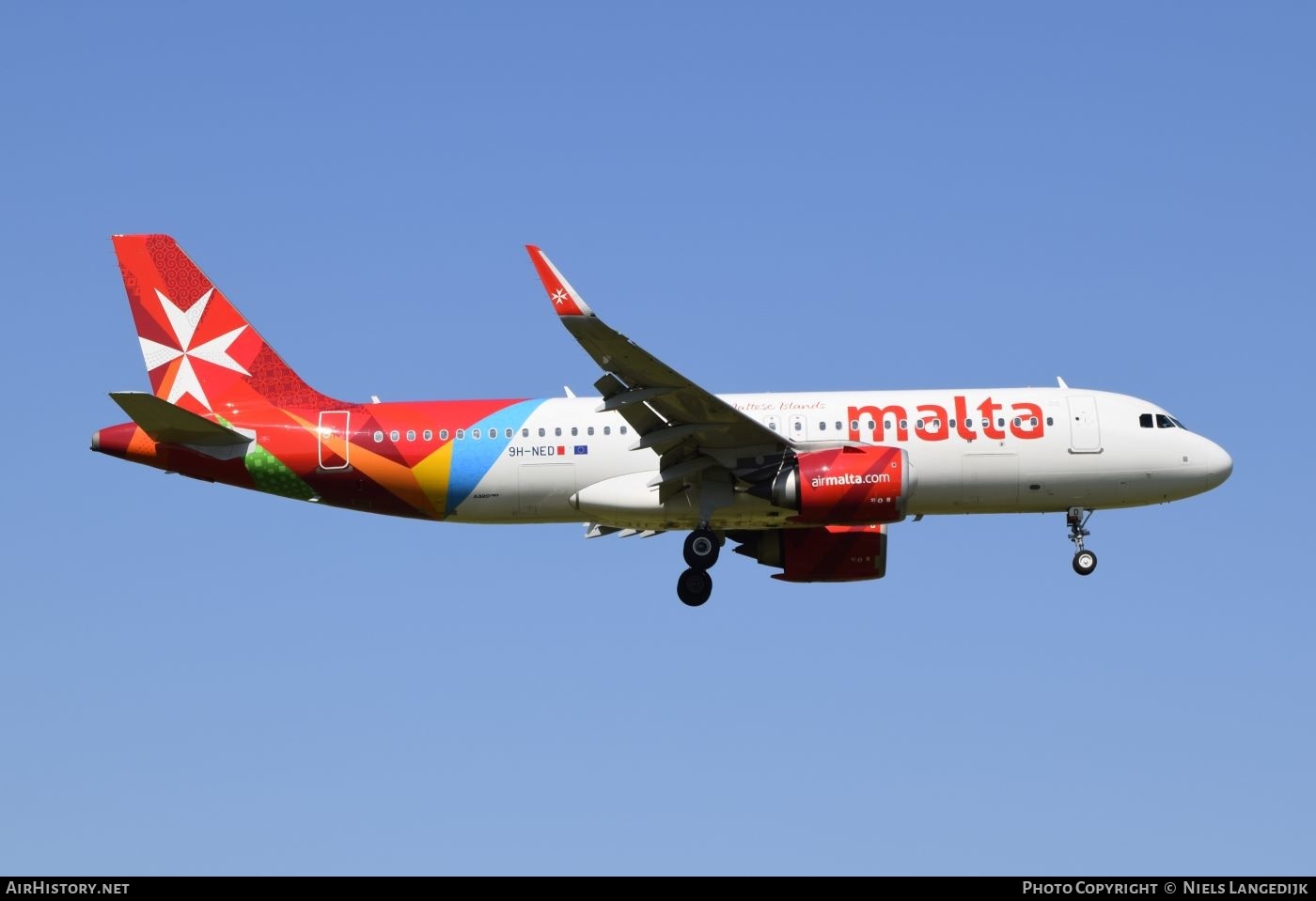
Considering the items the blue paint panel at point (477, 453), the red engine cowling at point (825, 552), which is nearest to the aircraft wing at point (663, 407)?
the blue paint panel at point (477, 453)

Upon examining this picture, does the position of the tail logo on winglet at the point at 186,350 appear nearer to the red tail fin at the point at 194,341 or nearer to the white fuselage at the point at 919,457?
the red tail fin at the point at 194,341

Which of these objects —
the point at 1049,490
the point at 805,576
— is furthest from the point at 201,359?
the point at 1049,490

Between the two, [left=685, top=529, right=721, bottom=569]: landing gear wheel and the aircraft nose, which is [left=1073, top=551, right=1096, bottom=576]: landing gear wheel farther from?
[left=685, top=529, right=721, bottom=569]: landing gear wheel

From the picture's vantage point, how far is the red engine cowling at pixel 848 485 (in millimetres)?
43969

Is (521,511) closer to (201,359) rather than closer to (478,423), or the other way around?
(478,423)

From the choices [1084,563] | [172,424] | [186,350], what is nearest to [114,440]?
[172,424]

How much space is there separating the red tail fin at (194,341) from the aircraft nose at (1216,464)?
21087 millimetres

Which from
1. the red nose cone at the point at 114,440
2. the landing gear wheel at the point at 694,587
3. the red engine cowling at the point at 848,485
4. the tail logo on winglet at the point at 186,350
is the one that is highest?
the tail logo on winglet at the point at 186,350

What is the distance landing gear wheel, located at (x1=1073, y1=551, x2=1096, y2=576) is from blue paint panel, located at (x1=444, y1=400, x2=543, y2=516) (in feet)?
44.8

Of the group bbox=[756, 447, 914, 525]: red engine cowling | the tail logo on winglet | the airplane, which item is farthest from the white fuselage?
the tail logo on winglet

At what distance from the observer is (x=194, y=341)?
48.4 metres

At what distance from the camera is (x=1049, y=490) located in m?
46.0

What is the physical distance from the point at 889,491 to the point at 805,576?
6191 millimetres

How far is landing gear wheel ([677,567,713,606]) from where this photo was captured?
153ft
